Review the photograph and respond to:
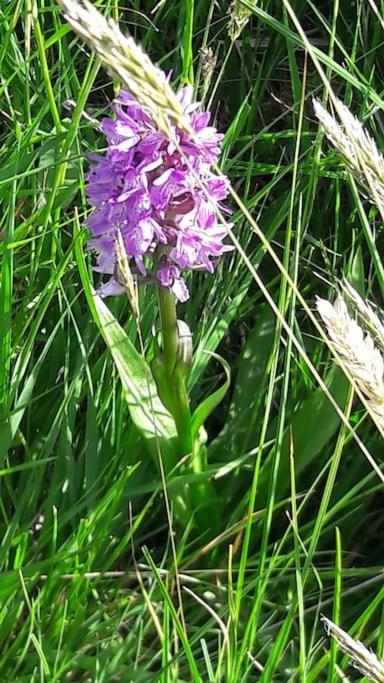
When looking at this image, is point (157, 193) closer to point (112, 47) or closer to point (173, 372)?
point (173, 372)

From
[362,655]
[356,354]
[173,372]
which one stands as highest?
[356,354]

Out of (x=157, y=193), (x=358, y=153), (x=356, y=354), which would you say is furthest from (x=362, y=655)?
(x=157, y=193)

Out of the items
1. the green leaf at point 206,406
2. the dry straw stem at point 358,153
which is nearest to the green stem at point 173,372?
the green leaf at point 206,406

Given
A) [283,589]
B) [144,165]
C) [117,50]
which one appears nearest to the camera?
[117,50]

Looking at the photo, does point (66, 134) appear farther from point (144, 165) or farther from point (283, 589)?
point (283, 589)

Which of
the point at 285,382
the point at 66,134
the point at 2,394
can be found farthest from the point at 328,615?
the point at 66,134
